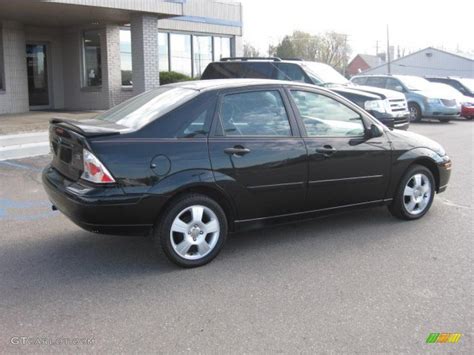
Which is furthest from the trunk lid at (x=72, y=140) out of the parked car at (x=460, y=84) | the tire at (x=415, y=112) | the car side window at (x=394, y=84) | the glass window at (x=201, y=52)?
the parked car at (x=460, y=84)

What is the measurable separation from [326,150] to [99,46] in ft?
44.9

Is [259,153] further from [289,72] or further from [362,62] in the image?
[362,62]

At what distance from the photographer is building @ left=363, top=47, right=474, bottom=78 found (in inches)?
2301

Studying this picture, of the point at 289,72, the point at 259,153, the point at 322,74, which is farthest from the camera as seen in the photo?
the point at 322,74

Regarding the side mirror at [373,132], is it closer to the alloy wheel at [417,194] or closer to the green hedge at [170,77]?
the alloy wheel at [417,194]

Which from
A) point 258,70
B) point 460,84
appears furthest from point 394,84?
point 258,70

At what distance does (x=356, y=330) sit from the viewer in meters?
3.59

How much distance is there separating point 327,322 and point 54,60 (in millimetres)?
16515

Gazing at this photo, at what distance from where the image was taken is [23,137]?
36.6ft

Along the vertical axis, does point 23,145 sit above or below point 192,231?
above

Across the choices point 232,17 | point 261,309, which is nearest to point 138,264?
point 261,309

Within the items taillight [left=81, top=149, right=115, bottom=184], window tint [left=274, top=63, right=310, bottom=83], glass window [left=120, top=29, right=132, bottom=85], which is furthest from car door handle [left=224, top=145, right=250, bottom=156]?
glass window [left=120, top=29, right=132, bottom=85]

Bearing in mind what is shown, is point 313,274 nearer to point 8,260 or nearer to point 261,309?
point 261,309

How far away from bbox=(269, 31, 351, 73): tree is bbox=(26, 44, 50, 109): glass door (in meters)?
47.4
